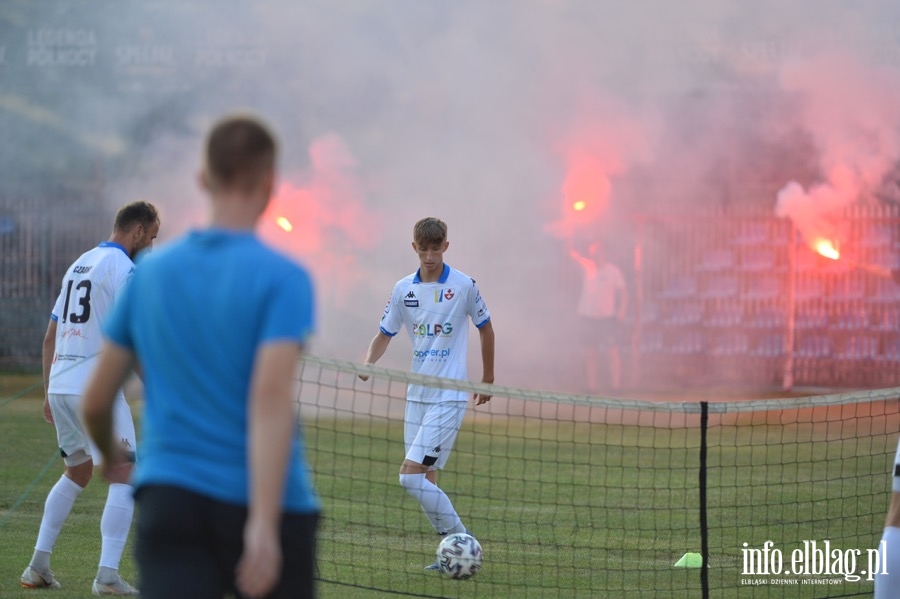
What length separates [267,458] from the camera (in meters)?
2.73

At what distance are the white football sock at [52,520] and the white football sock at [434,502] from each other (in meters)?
2.10

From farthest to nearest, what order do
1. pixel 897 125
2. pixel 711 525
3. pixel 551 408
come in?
pixel 897 125
pixel 551 408
pixel 711 525

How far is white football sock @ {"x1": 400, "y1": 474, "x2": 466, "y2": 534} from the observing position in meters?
7.55

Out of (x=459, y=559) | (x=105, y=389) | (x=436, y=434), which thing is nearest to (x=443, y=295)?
(x=436, y=434)

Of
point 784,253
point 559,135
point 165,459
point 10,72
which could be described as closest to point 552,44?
point 559,135

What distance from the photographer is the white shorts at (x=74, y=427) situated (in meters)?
6.53

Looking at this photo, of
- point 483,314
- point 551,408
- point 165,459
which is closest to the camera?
point 165,459

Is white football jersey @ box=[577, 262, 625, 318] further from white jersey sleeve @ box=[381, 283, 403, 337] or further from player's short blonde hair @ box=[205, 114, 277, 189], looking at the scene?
player's short blonde hair @ box=[205, 114, 277, 189]

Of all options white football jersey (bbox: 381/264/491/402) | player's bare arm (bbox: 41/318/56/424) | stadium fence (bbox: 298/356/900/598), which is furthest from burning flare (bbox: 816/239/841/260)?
player's bare arm (bbox: 41/318/56/424)

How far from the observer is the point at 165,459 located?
9.66 ft

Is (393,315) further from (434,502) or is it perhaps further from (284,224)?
(284,224)

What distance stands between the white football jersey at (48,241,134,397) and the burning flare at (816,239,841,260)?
55.1ft

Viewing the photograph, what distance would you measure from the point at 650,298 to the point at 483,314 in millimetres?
14519

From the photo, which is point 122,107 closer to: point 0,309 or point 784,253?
point 0,309
